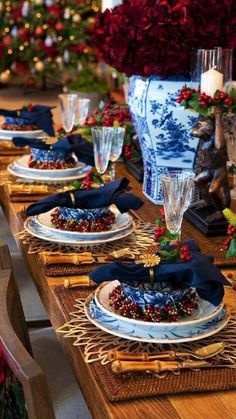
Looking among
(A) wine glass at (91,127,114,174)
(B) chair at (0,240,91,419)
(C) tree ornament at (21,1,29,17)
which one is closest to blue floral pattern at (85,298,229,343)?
(B) chair at (0,240,91,419)

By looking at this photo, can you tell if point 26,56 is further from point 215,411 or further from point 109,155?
point 215,411

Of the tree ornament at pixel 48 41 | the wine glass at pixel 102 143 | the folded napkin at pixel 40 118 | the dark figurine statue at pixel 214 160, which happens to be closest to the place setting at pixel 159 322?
the dark figurine statue at pixel 214 160

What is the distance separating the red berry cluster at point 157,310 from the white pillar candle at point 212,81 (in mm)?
639

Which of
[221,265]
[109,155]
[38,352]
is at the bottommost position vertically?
[38,352]

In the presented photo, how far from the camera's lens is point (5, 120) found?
112 inches

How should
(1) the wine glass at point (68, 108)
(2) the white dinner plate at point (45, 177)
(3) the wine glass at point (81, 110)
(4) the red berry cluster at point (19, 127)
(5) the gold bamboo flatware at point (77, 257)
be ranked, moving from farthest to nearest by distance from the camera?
(4) the red berry cluster at point (19, 127), (3) the wine glass at point (81, 110), (1) the wine glass at point (68, 108), (2) the white dinner plate at point (45, 177), (5) the gold bamboo flatware at point (77, 257)

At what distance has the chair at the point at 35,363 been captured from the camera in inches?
38.2

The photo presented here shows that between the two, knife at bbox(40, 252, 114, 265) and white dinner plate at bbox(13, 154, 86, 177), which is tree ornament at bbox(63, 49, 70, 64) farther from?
knife at bbox(40, 252, 114, 265)

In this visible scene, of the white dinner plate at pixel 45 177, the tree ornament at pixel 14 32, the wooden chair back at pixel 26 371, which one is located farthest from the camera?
the tree ornament at pixel 14 32

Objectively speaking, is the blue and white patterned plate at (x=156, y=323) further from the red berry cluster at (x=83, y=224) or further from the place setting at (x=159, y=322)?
the red berry cluster at (x=83, y=224)

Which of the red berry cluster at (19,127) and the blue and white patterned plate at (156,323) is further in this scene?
the red berry cluster at (19,127)

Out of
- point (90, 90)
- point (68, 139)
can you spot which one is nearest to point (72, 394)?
point (68, 139)

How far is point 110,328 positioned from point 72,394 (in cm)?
42

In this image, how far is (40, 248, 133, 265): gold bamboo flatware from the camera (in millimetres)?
1535
